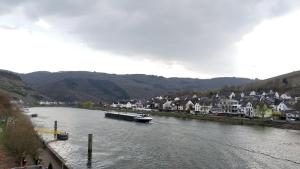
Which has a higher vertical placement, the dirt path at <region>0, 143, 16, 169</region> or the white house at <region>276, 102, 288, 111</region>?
the white house at <region>276, 102, 288, 111</region>

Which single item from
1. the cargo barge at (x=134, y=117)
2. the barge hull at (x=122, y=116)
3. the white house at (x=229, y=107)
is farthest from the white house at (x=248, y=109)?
the barge hull at (x=122, y=116)

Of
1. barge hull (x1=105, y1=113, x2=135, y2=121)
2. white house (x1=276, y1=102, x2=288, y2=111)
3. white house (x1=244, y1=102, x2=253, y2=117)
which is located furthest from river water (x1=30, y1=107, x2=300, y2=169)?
white house (x1=276, y1=102, x2=288, y2=111)

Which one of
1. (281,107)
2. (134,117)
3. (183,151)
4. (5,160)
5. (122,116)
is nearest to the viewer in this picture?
(5,160)

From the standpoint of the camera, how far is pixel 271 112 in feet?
538

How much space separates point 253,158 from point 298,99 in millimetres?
142879

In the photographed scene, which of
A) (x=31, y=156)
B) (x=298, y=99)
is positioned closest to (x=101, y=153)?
(x=31, y=156)

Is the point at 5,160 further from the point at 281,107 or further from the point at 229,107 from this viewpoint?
the point at 229,107

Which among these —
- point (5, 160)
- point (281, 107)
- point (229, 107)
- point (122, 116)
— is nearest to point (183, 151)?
point (5, 160)

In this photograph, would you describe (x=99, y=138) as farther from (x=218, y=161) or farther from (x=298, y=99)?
(x=298, y=99)

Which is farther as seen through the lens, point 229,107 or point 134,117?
point 229,107

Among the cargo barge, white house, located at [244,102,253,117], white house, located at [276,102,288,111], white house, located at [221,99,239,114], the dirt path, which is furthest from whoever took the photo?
white house, located at [221,99,239,114]

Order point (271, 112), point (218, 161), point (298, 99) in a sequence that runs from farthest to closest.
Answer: point (298, 99)
point (271, 112)
point (218, 161)

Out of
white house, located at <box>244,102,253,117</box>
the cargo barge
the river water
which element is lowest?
the river water

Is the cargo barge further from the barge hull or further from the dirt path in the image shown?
the dirt path
